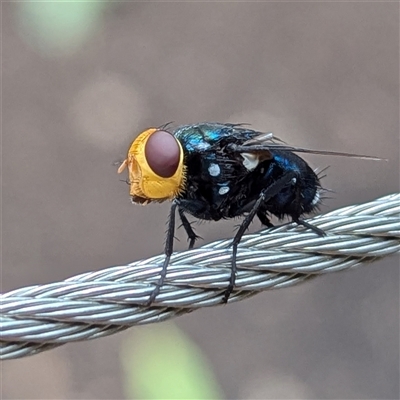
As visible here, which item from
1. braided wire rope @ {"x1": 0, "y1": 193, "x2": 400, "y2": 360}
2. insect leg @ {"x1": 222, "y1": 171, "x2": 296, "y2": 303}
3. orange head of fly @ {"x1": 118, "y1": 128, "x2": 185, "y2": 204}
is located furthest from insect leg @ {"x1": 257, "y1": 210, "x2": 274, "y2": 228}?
braided wire rope @ {"x1": 0, "y1": 193, "x2": 400, "y2": 360}

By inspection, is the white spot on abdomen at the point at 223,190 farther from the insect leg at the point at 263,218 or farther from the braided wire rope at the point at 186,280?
the braided wire rope at the point at 186,280

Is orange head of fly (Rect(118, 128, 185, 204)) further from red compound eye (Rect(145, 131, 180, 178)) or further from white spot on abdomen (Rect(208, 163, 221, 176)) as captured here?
white spot on abdomen (Rect(208, 163, 221, 176))

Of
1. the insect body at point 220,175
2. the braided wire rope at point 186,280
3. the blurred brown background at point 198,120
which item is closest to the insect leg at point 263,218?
the insect body at point 220,175

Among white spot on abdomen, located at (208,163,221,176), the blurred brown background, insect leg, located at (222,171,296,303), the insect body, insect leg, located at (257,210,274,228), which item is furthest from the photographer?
the blurred brown background

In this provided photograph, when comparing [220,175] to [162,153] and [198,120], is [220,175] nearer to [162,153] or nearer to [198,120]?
[162,153]

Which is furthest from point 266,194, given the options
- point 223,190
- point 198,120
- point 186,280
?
point 198,120

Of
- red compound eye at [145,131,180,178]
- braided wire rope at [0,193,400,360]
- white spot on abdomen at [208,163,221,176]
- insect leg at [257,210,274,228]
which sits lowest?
braided wire rope at [0,193,400,360]

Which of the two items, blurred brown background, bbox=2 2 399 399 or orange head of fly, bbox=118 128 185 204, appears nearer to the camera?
orange head of fly, bbox=118 128 185 204

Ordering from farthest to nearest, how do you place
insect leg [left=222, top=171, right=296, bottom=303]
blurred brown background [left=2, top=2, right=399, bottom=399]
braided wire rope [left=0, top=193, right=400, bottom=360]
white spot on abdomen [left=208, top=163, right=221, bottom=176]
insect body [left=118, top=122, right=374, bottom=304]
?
blurred brown background [left=2, top=2, right=399, bottom=399] < white spot on abdomen [left=208, top=163, right=221, bottom=176] < insect body [left=118, top=122, right=374, bottom=304] < insect leg [left=222, top=171, right=296, bottom=303] < braided wire rope [left=0, top=193, right=400, bottom=360]
